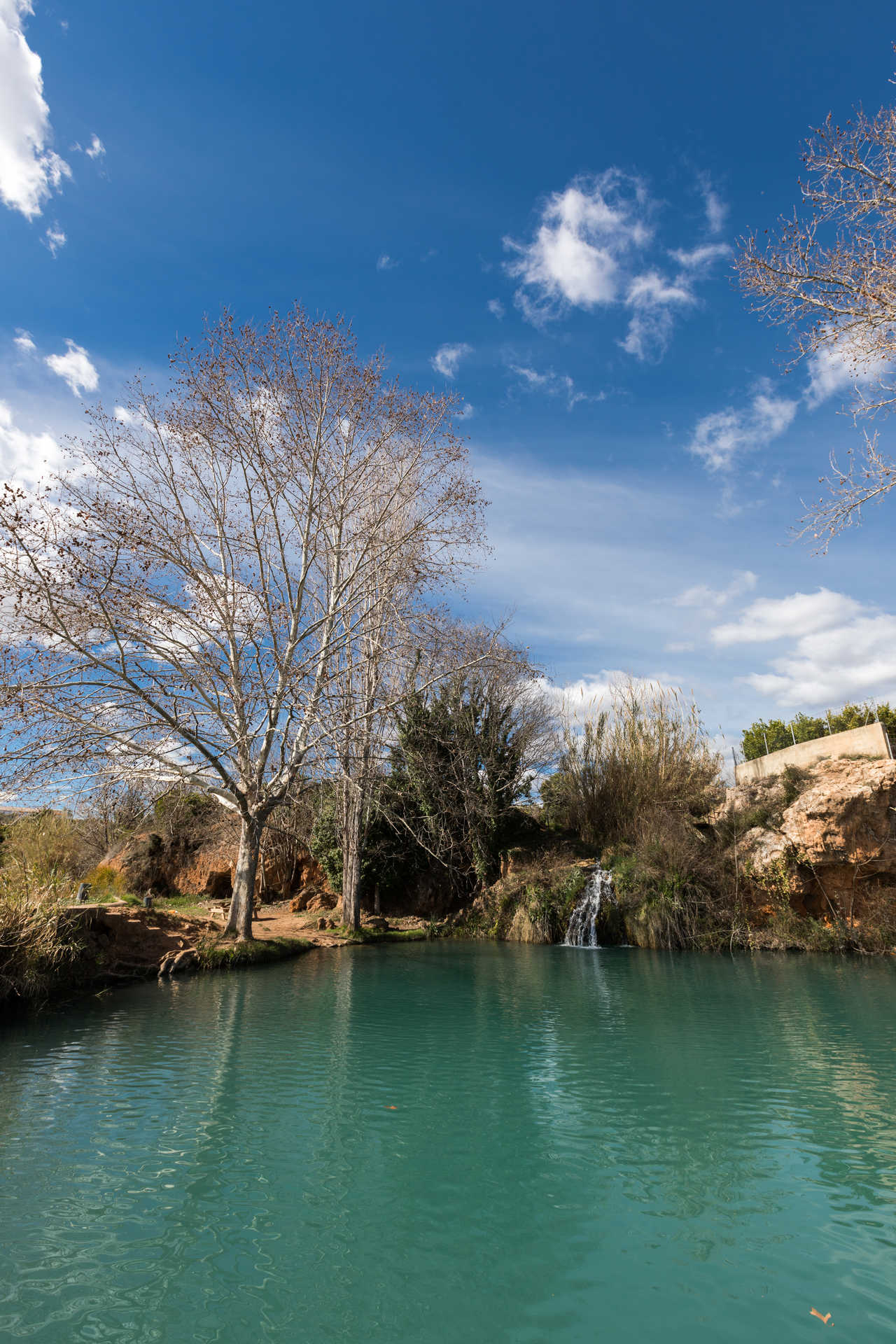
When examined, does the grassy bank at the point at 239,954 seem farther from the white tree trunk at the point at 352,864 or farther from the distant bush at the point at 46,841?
the distant bush at the point at 46,841

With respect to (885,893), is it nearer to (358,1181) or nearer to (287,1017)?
(287,1017)

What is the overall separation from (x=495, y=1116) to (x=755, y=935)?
42.4 ft

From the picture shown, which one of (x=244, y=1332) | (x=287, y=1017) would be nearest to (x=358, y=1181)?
(x=244, y=1332)

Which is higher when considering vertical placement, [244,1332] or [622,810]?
[622,810]

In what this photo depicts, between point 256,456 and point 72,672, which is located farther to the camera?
point 256,456

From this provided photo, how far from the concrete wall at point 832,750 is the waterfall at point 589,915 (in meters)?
4.72

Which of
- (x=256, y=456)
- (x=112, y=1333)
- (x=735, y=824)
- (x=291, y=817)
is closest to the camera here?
(x=112, y=1333)

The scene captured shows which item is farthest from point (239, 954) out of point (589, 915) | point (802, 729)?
point (802, 729)

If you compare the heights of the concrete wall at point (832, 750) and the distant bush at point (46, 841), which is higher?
the concrete wall at point (832, 750)

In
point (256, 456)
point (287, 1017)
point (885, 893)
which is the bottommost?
point (287, 1017)

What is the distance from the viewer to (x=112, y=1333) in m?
2.57

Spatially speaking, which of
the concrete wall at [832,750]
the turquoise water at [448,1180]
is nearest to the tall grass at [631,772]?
the concrete wall at [832,750]

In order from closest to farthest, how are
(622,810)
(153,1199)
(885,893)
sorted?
1. (153,1199)
2. (885,893)
3. (622,810)

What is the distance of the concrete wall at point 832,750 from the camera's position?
17.4 metres
